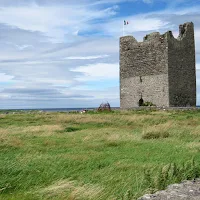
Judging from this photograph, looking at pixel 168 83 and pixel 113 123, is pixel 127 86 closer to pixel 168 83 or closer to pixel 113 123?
pixel 168 83

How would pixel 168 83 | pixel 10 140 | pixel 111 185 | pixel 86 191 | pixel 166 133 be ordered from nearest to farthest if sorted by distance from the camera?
pixel 86 191 → pixel 111 185 → pixel 10 140 → pixel 166 133 → pixel 168 83

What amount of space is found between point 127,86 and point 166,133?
2262 centimetres

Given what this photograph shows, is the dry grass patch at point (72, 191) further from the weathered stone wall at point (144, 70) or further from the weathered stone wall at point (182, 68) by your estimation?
the weathered stone wall at point (182, 68)

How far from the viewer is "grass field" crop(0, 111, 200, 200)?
6.51 metres

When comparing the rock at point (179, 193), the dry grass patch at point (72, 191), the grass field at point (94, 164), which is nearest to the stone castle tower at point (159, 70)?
the grass field at point (94, 164)

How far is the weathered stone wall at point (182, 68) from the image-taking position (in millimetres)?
35344

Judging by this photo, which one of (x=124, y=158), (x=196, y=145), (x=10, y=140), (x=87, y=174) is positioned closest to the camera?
(x=87, y=174)

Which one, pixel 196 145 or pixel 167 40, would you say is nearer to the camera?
pixel 196 145

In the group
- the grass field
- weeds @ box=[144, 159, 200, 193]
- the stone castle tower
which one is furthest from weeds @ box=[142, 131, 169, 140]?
the stone castle tower

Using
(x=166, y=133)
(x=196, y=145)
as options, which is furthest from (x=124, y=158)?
(x=166, y=133)

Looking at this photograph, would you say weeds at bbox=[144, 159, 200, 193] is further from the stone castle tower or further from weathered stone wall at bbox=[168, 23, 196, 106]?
weathered stone wall at bbox=[168, 23, 196, 106]

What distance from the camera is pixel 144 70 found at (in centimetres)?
3644

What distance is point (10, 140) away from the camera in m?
13.0

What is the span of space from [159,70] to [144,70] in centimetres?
159
